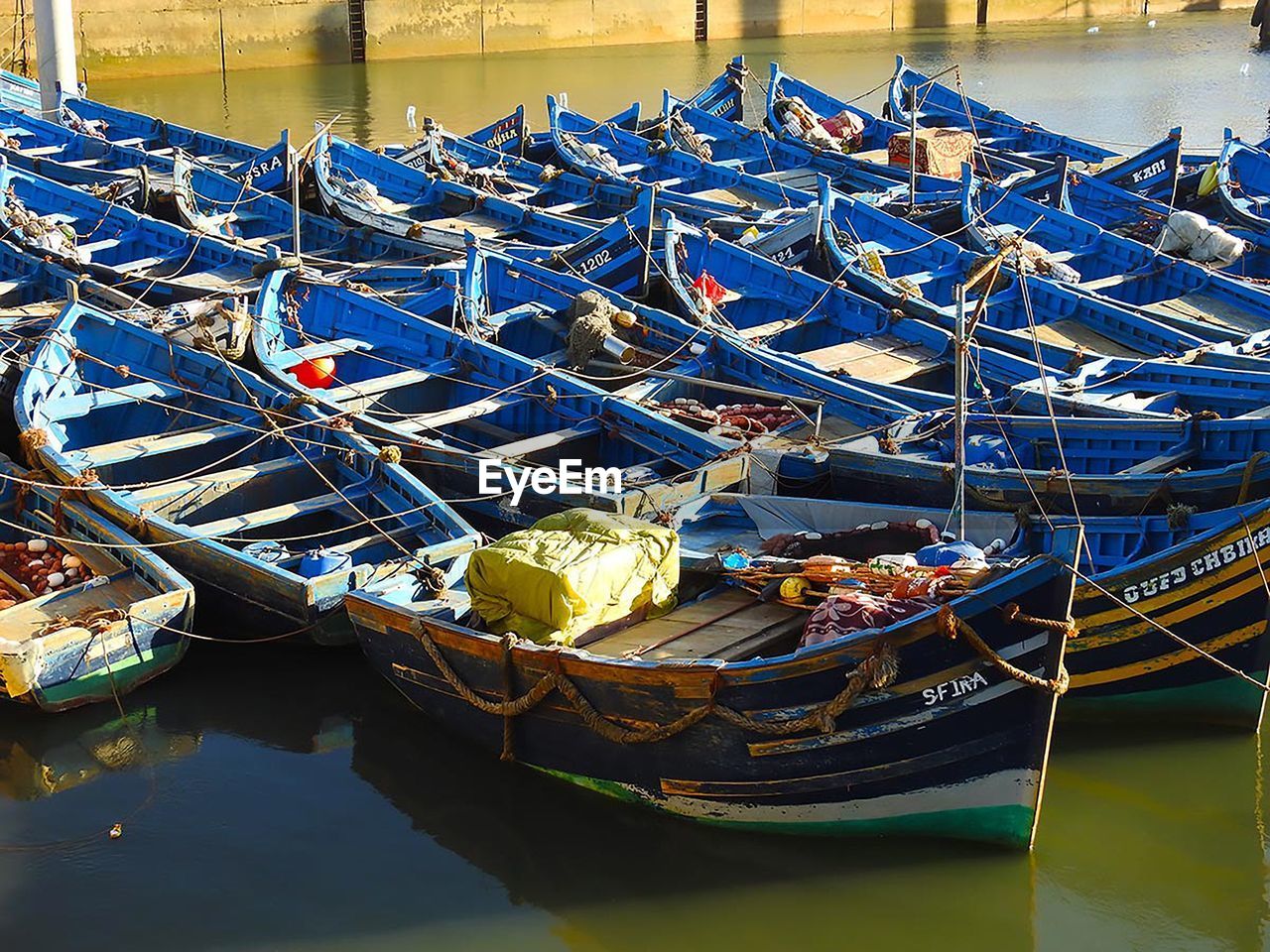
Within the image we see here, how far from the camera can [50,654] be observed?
37.0ft

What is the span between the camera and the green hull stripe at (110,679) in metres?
11.4

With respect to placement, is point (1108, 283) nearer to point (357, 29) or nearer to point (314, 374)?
point (314, 374)

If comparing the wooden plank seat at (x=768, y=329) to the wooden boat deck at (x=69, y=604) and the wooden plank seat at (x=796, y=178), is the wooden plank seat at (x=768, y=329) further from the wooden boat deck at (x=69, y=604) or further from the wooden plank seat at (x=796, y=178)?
the wooden plank seat at (x=796, y=178)

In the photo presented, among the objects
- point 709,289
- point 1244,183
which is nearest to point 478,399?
point 709,289

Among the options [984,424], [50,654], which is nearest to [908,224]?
[984,424]

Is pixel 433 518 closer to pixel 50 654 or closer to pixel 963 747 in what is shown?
pixel 50 654

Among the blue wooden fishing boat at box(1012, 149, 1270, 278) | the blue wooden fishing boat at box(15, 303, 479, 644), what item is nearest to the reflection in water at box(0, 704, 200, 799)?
the blue wooden fishing boat at box(15, 303, 479, 644)

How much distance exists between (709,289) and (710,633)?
288 inches

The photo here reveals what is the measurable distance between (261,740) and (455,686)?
1.92 metres

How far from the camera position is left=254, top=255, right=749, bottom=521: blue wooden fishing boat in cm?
1342

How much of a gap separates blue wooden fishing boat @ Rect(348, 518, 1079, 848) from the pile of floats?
0.03 meters

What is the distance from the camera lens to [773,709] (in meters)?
9.76

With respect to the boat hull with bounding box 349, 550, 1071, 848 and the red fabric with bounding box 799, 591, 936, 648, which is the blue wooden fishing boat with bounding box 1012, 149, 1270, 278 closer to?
the red fabric with bounding box 799, 591, 936, 648

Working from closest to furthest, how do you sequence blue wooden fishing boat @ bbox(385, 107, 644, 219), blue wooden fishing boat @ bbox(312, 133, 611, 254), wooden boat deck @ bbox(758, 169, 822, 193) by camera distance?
1. blue wooden fishing boat @ bbox(312, 133, 611, 254)
2. blue wooden fishing boat @ bbox(385, 107, 644, 219)
3. wooden boat deck @ bbox(758, 169, 822, 193)
